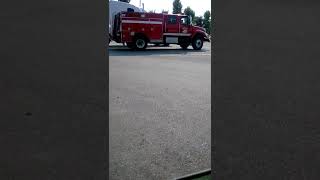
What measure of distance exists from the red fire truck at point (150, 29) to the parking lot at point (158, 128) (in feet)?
43.9

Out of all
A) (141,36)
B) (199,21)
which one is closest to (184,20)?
(141,36)

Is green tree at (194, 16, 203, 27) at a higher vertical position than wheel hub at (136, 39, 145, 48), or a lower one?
higher

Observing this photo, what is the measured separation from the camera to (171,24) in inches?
1008

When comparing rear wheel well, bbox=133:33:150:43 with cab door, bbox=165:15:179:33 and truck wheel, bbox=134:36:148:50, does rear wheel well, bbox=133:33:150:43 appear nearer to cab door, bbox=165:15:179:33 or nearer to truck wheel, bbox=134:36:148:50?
truck wheel, bbox=134:36:148:50

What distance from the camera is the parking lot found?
4.12 meters

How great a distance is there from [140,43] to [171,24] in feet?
7.47

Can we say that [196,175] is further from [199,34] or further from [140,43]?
[199,34]

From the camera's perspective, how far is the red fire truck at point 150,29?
80.2 feet

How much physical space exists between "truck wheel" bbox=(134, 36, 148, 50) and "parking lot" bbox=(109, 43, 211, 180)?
13647mm

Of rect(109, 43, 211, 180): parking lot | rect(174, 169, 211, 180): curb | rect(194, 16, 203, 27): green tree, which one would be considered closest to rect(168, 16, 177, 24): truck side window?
rect(109, 43, 211, 180): parking lot

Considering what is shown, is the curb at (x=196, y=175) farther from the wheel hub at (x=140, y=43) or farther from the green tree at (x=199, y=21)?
the green tree at (x=199, y=21)
